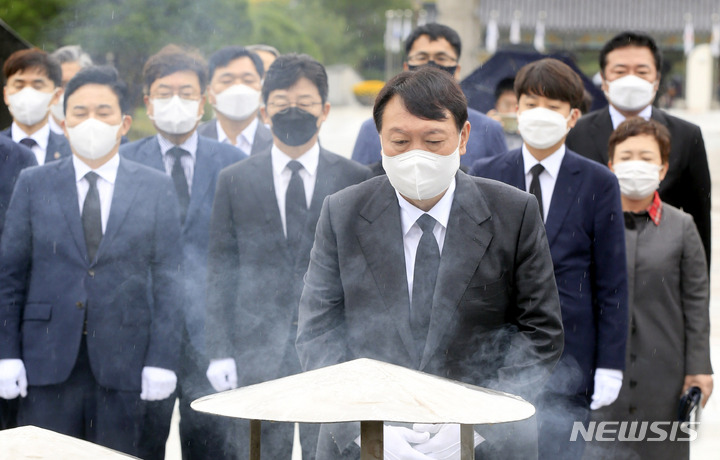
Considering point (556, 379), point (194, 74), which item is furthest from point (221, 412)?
point (194, 74)

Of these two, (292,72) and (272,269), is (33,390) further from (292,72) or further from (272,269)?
(292,72)

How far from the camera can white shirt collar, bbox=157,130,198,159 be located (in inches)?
205

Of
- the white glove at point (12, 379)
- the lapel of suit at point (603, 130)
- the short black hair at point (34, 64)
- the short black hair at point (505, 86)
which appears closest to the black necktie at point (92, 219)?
the white glove at point (12, 379)

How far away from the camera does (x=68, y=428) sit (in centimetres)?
431

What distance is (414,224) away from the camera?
123 inches

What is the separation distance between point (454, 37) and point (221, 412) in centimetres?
391

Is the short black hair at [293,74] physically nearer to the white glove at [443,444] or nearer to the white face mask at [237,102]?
the white face mask at [237,102]

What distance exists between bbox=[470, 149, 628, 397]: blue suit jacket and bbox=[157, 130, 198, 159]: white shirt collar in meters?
1.94

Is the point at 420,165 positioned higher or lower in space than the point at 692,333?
Answer: higher

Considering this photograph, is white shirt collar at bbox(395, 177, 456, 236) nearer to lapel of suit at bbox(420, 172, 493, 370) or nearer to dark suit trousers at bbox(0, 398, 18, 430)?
lapel of suit at bbox(420, 172, 493, 370)

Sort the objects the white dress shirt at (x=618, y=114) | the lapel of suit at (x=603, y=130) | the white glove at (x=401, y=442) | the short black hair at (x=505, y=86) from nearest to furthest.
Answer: the white glove at (x=401, y=442)
the lapel of suit at (x=603, y=130)
the white dress shirt at (x=618, y=114)
the short black hair at (x=505, y=86)

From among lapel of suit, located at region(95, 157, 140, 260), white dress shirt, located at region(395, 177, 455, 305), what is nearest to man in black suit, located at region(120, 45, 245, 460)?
lapel of suit, located at region(95, 157, 140, 260)

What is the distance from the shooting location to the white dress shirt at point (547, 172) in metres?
4.27

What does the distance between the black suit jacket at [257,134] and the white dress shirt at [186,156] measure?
737 mm
